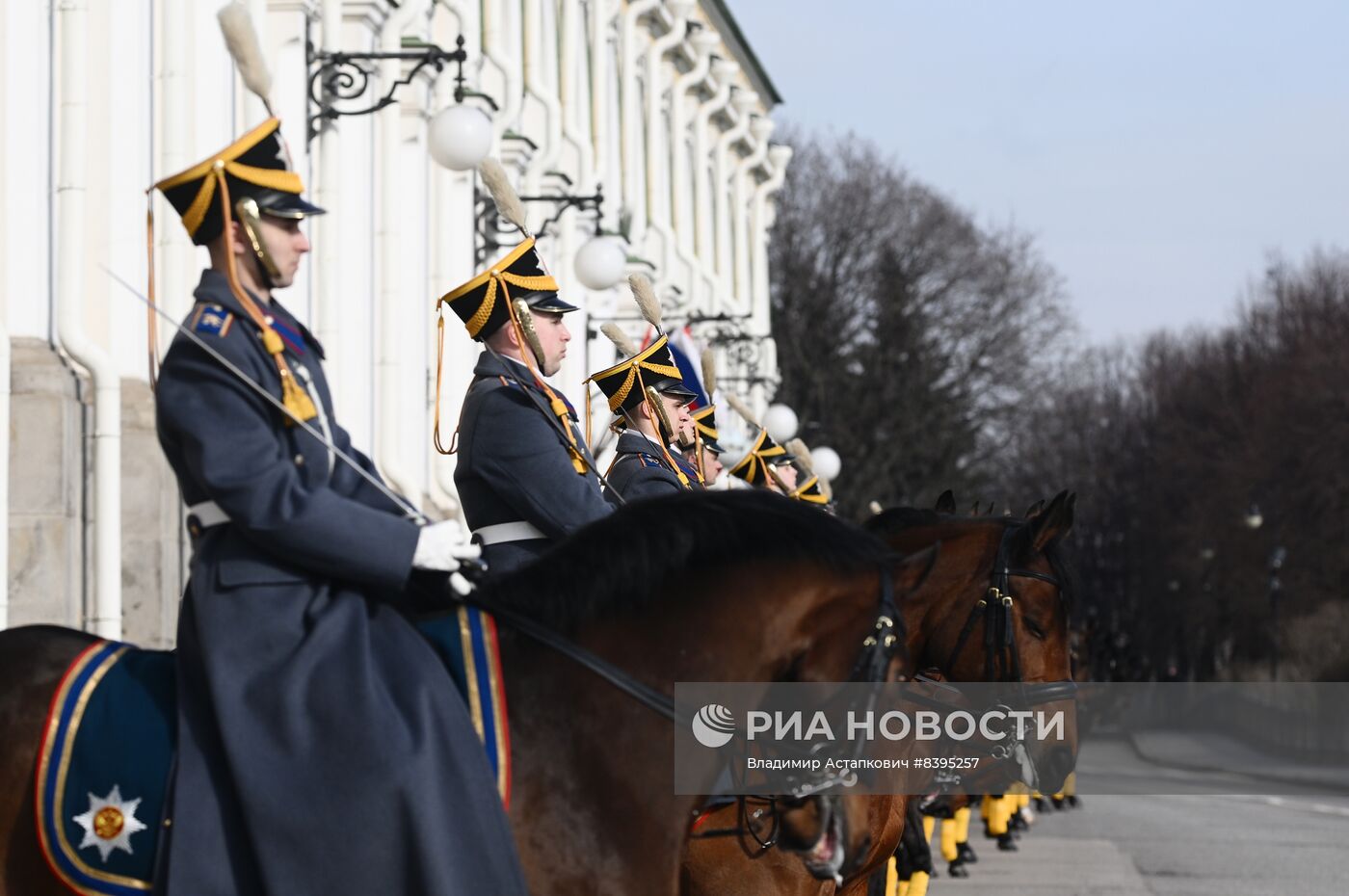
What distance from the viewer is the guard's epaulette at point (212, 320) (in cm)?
563

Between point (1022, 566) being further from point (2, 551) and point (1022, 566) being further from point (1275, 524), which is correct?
point (1275, 524)

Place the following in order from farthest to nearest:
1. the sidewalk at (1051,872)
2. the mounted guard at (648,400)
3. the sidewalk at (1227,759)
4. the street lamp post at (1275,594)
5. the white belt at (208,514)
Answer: the street lamp post at (1275,594) < the sidewalk at (1227,759) < the sidewalk at (1051,872) < the mounted guard at (648,400) < the white belt at (208,514)

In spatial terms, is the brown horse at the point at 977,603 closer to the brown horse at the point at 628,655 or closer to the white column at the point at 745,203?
the brown horse at the point at 628,655

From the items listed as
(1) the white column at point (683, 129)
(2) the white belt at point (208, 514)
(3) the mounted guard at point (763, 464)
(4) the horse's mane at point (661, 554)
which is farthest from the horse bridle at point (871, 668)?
(1) the white column at point (683, 129)

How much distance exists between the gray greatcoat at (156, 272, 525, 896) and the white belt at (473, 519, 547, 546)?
5.00 ft

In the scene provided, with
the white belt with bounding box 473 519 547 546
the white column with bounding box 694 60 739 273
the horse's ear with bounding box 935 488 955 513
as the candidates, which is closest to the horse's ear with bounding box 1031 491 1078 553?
the horse's ear with bounding box 935 488 955 513

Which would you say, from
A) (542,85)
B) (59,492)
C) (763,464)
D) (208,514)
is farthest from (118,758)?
(542,85)

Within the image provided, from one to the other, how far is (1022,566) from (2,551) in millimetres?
7176

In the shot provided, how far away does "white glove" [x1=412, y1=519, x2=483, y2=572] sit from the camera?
5.57 m

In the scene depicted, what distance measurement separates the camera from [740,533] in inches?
227

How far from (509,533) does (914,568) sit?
151cm

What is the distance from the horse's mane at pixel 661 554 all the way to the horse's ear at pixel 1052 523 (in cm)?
281

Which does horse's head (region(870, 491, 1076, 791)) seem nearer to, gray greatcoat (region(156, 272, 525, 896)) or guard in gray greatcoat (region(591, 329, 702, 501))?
guard in gray greatcoat (region(591, 329, 702, 501))

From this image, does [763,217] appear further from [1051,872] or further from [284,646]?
[284,646]
